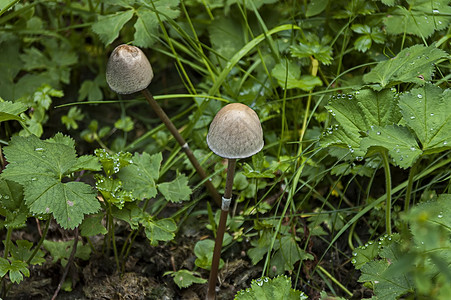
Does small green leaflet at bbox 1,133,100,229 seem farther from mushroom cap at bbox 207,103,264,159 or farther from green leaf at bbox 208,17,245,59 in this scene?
green leaf at bbox 208,17,245,59

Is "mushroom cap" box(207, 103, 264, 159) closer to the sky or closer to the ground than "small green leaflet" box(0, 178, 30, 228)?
closer to the sky

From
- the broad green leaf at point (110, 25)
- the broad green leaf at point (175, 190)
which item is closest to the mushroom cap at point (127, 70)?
the broad green leaf at point (175, 190)

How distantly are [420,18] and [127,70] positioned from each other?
1.62 meters

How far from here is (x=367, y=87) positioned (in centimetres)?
208

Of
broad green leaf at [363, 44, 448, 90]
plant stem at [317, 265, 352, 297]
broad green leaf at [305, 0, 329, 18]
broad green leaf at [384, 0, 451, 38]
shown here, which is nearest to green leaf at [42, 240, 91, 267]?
plant stem at [317, 265, 352, 297]

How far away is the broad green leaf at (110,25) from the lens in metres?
2.84

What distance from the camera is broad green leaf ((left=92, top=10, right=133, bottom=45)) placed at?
2.84 meters

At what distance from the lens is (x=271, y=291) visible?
1934 millimetres

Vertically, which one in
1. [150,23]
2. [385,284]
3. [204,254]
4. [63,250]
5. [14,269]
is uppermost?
[150,23]

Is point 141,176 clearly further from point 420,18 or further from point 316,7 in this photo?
point 420,18

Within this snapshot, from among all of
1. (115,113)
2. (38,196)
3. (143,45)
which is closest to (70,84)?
(115,113)

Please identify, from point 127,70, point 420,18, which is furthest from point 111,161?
point 420,18

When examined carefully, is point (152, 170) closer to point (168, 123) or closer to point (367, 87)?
point (168, 123)

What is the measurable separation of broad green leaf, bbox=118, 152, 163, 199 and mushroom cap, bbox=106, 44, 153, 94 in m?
0.39
